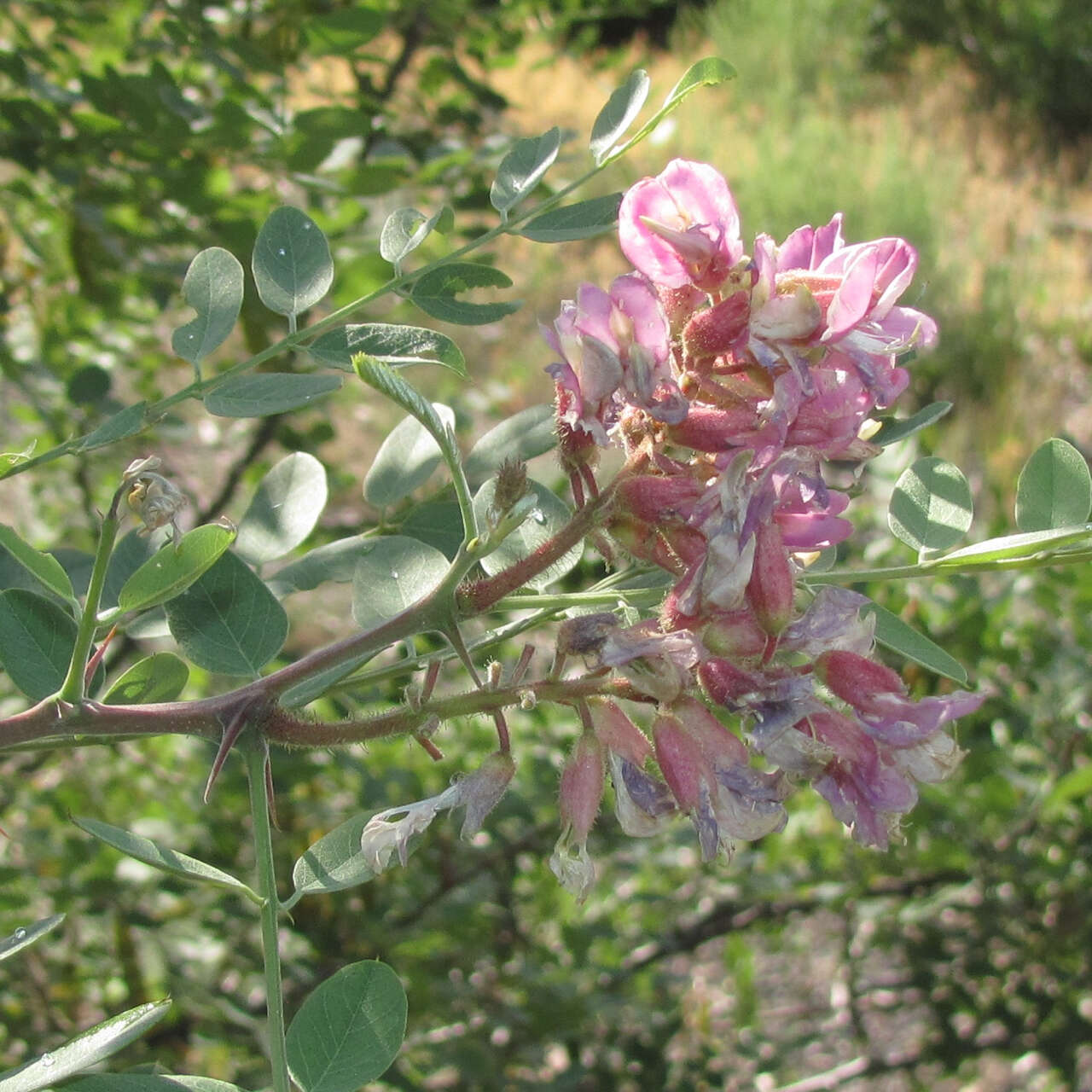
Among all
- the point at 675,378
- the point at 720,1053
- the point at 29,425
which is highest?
the point at 675,378

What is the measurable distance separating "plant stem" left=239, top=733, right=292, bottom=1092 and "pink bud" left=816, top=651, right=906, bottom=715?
1.05ft

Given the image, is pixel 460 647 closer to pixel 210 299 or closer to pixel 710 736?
pixel 710 736

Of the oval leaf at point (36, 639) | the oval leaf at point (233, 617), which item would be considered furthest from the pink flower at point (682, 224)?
the oval leaf at point (36, 639)

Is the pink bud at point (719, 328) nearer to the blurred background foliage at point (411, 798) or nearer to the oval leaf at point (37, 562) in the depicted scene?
the oval leaf at point (37, 562)

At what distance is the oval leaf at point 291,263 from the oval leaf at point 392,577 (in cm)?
18

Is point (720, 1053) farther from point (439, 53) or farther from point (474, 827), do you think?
point (439, 53)

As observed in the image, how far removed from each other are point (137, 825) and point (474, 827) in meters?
1.26

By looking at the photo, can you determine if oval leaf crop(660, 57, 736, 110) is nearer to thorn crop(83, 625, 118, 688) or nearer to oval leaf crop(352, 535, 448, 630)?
oval leaf crop(352, 535, 448, 630)

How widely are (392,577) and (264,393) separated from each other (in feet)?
0.49

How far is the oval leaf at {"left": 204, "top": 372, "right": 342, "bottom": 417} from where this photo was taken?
759mm

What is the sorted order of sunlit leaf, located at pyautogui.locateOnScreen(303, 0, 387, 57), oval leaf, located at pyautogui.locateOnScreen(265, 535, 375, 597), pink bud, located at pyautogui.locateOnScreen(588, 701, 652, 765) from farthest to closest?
sunlit leaf, located at pyautogui.locateOnScreen(303, 0, 387, 57), oval leaf, located at pyautogui.locateOnScreen(265, 535, 375, 597), pink bud, located at pyautogui.locateOnScreen(588, 701, 652, 765)

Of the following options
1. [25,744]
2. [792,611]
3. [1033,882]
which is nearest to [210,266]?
[25,744]

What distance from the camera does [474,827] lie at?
0.71m

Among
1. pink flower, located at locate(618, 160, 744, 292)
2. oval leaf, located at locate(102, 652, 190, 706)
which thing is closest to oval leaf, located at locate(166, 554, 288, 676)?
oval leaf, located at locate(102, 652, 190, 706)
